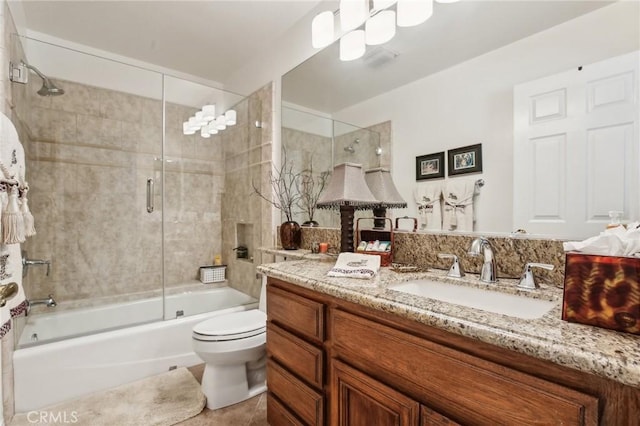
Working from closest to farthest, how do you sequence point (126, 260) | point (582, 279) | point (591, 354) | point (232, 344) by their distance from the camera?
1. point (591, 354)
2. point (582, 279)
3. point (232, 344)
4. point (126, 260)

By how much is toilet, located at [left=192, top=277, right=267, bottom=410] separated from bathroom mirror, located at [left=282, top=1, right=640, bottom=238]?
1.07 meters

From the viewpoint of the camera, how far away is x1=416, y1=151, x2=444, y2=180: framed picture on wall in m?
1.38

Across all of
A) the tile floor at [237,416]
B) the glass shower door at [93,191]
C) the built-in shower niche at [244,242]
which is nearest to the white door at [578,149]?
the tile floor at [237,416]

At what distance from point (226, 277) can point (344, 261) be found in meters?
2.06

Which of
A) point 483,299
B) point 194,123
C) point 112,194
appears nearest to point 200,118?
point 194,123

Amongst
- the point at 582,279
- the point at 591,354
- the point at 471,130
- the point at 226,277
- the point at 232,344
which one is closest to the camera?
the point at 591,354

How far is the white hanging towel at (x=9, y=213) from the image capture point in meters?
1.14

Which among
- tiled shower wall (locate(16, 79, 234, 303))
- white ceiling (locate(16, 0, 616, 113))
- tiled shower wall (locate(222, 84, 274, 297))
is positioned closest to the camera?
white ceiling (locate(16, 0, 616, 113))

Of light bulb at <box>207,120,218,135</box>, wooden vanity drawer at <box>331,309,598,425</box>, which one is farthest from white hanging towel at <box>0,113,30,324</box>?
light bulb at <box>207,120,218,135</box>

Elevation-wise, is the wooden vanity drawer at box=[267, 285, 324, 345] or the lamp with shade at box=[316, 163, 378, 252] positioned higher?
the lamp with shade at box=[316, 163, 378, 252]

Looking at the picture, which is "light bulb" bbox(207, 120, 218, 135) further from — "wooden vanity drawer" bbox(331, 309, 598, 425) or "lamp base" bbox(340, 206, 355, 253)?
"wooden vanity drawer" bbox(331, 309, 598, 425)

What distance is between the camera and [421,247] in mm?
1388

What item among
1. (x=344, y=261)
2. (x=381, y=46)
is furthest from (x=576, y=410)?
(x=381, y=46)

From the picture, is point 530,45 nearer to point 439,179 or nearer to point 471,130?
point 471,130
